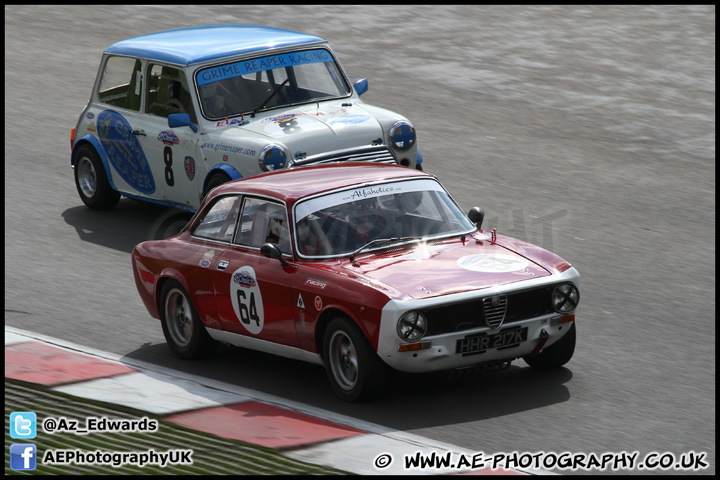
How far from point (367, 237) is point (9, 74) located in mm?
13482

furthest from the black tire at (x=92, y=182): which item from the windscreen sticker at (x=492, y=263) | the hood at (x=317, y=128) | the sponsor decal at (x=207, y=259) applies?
the windscreen sticker at (x=492, y=263)

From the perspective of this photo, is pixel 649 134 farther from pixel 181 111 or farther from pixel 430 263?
pixel 430 263

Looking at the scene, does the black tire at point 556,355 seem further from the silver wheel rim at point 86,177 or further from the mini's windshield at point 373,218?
the silver wheel rim at point 86,177

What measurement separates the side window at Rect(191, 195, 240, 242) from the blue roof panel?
3636mm

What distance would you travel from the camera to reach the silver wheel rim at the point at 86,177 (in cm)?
1385

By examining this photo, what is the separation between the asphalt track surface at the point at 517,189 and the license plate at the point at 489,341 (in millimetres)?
415

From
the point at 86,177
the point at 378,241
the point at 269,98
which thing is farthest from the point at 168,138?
the point at 378,241

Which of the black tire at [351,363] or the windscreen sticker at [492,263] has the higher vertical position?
the windscreen sticker at [492,263]

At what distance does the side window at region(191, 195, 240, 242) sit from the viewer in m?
9.06

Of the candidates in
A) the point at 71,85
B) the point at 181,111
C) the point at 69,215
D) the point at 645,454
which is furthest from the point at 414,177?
the point at 71,85

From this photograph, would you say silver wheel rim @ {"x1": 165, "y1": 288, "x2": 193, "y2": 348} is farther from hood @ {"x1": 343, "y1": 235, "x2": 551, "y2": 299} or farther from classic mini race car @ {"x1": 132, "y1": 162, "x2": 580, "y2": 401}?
hood @ {"x1": 343, "y1": 235, "x2": 551, "y2": 299}

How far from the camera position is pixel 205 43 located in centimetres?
1305

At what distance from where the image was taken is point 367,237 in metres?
8.48

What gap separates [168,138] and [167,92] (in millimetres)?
564
